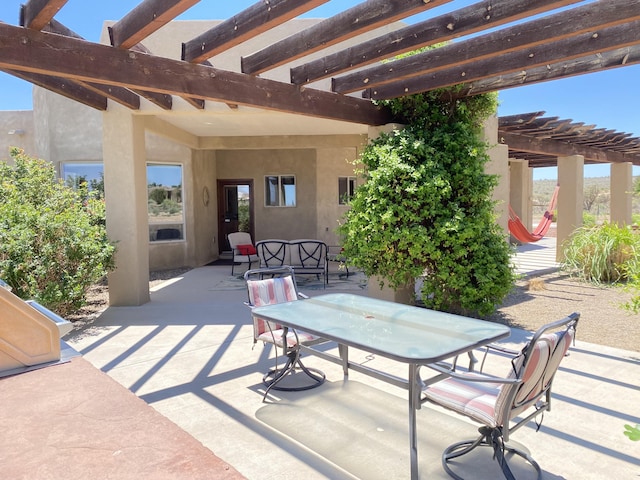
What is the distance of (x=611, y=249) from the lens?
8375 millimetres

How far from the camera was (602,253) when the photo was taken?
8.43m

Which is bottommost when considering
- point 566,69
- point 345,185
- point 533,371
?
point 533,371

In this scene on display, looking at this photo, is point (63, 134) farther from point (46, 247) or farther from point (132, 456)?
point (132, 456)

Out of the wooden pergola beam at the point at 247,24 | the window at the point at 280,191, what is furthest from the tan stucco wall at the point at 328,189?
the wooden pergola beam at the point at 247,24

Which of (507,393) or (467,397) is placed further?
(467,397)

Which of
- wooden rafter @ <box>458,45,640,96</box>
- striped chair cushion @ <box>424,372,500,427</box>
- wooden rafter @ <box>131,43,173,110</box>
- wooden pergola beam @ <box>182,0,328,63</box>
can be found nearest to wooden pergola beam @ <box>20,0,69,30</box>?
wooden pergola beam @ <box>182,0,328,63</box>

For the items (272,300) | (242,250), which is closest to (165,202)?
(242,250)

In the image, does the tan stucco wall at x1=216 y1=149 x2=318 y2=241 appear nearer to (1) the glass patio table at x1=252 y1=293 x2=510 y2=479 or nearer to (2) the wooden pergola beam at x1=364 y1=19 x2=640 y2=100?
(2) the wooden pergola beam at x1=364 y1=19 x2=640 y2=100

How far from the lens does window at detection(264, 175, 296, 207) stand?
479 inches

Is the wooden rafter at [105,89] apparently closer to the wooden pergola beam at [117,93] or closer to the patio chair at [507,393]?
the wooden pergola beam at [117,93]

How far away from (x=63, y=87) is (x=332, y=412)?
451cm

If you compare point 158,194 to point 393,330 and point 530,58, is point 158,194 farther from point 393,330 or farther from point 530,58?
point 393,330

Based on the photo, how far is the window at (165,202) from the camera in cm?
1007

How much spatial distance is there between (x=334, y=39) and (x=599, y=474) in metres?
3.47
